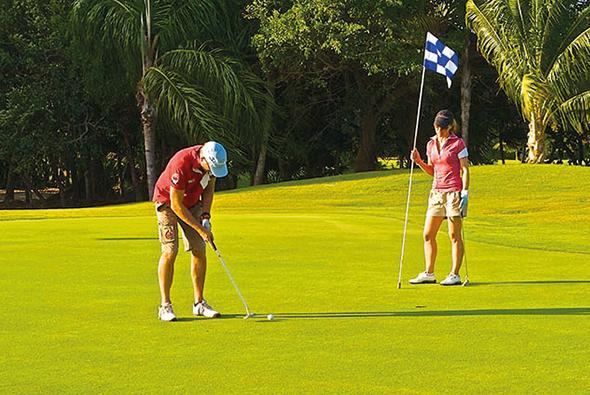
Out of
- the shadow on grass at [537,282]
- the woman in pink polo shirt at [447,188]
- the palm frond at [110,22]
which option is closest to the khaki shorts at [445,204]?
the woman in pink polo shirt at [447,188]

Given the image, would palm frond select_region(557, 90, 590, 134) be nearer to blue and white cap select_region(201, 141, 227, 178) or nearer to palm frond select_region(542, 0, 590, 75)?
palm frond select_region(542, 0, 590, 75)

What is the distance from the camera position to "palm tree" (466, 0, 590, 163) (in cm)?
3738

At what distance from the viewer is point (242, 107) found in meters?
40.1

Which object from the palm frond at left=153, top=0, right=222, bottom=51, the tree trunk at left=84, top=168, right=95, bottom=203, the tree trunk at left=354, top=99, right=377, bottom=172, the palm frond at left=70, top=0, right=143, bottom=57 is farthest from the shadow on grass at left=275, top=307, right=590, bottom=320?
the tree trunk at left=84, top=168, right=95, bottom=203

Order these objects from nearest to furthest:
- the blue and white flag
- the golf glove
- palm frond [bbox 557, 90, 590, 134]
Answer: the golf glove < the blue and white flag < palm frond [bbox 557, 90, 590, 134]

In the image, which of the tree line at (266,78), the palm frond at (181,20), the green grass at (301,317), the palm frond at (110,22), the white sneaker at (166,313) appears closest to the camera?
the green grass at (301,317)

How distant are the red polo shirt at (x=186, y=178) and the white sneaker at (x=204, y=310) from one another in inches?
38.5

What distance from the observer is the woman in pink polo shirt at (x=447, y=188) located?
469 inches

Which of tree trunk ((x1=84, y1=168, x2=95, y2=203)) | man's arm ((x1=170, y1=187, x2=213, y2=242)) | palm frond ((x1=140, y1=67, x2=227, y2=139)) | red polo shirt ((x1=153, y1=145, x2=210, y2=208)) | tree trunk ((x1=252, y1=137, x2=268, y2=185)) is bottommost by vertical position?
tree trunk ((x1=84, y1=168, x2=95, y2=203))

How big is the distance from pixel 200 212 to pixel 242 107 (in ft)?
102

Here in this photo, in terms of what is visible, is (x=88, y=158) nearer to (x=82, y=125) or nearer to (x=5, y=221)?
(x=82, y=125)

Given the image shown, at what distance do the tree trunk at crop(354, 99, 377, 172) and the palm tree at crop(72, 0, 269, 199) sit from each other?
699 cm

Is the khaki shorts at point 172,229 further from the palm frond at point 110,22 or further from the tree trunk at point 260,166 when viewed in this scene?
the tree trunk at point 260,166

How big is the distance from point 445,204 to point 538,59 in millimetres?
27072
